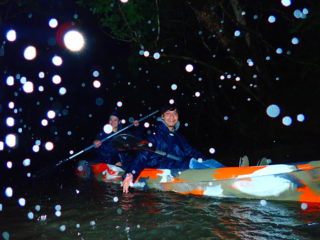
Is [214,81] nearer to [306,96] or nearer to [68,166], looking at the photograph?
[306,96]

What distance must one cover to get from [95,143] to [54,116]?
10.9 meters

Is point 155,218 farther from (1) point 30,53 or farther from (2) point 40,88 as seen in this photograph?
(2) point 40,88

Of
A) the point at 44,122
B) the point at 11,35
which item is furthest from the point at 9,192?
the point at 11,35

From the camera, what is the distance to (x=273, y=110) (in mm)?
9625

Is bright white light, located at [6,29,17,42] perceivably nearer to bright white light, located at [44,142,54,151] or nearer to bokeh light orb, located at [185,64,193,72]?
bright white light, located at [44,142,54,151]

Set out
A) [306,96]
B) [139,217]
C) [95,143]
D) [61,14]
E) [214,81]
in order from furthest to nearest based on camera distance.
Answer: [61,14] < [214,81] < [306,96] < [95,143] < [139,217]

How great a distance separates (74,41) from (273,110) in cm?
1106

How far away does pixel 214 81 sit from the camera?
12414 mm

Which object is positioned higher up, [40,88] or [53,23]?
[53,23]

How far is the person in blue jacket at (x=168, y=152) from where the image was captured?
5324mm

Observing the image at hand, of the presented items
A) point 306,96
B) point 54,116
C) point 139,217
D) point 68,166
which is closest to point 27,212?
point 139,217

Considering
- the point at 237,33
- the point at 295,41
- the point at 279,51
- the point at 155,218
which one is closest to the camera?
the point at 155,218

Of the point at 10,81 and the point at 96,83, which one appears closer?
the point at 10,81

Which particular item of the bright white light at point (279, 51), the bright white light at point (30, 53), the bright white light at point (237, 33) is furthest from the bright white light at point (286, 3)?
the bright white light at point (30, 53)
